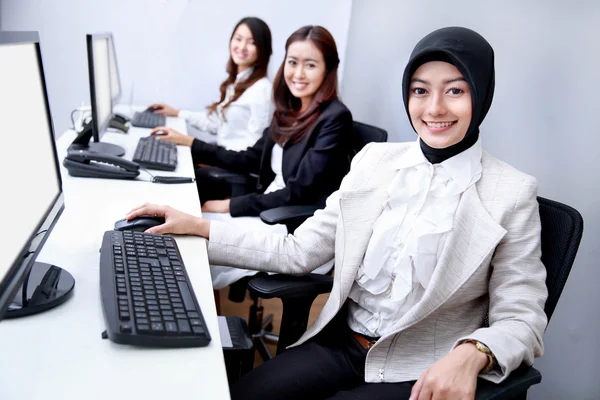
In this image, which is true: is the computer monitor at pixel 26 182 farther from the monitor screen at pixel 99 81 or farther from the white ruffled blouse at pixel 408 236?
the monitor screen at pixel 99 81

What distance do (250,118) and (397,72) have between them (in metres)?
0.75

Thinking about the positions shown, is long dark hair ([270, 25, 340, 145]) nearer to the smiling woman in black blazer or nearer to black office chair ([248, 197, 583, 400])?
the smiling woman in black blazer

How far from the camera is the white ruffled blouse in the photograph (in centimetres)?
123

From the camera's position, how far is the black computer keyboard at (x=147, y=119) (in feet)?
9.27

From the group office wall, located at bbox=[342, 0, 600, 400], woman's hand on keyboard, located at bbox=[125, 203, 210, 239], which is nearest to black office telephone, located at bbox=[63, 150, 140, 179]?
woman's hand on keyboard, located at bbox=[125, 203, 210, 239]

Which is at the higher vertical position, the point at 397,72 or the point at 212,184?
the point at 397,72

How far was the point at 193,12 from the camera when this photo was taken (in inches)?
133

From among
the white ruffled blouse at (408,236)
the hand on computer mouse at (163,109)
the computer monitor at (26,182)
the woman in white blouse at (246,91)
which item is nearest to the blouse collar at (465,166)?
the white ruffled blouse at (408,236)

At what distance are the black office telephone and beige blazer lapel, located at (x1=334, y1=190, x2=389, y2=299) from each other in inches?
32.8

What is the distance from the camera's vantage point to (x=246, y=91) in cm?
287

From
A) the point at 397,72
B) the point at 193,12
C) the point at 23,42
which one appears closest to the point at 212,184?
the point at 397,72

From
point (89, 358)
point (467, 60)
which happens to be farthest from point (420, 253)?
point (89, 358)

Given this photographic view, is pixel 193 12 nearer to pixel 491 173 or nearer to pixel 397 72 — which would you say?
pixel 397 72

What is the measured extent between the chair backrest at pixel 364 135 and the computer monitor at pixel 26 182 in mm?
1141
